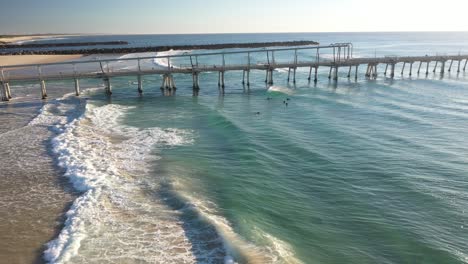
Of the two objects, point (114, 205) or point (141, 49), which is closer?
point (114, 205)

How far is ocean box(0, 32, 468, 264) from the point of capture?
11.1 m

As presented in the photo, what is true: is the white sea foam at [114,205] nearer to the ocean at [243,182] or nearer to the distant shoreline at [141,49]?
the ocean at [243,182]

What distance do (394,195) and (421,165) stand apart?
410 cm

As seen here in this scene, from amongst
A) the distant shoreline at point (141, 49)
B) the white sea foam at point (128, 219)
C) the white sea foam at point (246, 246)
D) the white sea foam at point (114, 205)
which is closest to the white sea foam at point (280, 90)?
the white sea foam at point (114, 205)

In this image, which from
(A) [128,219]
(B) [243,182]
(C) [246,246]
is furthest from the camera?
(B) [243,182]

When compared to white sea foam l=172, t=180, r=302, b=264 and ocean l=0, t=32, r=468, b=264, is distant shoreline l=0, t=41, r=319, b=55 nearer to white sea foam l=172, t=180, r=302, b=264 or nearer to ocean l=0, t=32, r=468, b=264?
ocean l=0, t=32, r=468, b=264

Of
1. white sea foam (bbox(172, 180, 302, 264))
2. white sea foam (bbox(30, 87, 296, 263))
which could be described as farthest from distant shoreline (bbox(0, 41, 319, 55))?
white sea foam (bbox(172, 180, 302, 264))

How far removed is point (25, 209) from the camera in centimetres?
1327

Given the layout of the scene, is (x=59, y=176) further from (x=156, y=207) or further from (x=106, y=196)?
(x=156, y=207)

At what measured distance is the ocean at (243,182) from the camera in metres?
11.1

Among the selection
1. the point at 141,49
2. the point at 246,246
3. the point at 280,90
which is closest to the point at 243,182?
the point at 246,246

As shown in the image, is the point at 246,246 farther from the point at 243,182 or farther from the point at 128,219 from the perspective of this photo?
the point at 243,182

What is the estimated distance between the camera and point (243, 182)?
52.9 feet

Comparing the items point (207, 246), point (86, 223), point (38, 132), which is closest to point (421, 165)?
point (207, 246)
